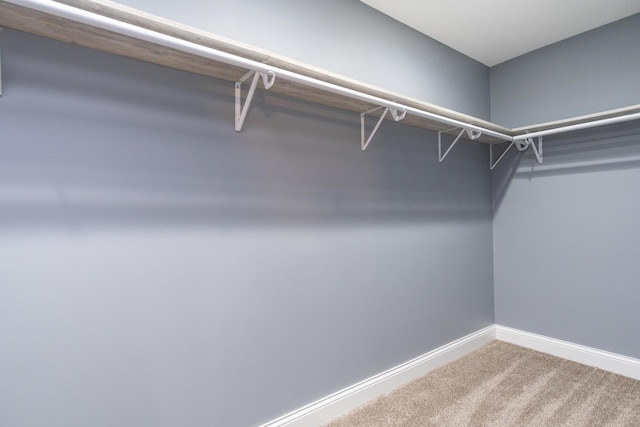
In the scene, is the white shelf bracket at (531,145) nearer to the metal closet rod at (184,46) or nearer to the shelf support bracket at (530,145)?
the shelf support bracket at (530,145)

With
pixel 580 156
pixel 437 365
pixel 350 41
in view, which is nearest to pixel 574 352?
pixel 437 365

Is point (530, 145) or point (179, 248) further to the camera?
point (530, 145)

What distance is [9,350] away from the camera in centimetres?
102

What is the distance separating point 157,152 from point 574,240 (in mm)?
2749

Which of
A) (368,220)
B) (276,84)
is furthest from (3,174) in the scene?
(368,220)

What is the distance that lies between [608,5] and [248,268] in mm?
2621

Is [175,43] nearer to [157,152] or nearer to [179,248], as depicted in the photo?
[157,152]

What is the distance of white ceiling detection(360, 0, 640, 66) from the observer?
1954 millimetres

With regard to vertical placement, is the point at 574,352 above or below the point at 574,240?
below

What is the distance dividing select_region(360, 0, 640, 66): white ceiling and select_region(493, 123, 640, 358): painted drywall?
2.40 feet

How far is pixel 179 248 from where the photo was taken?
1314 mm

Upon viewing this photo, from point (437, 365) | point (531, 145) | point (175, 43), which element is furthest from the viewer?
point (531, 145)

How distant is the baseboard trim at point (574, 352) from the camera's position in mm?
2137

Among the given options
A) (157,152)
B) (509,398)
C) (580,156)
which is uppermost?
(580,156)
